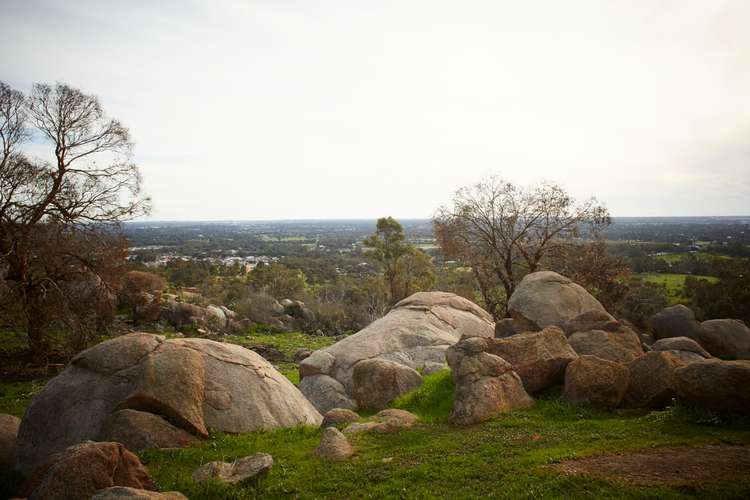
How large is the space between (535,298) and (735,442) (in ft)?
41.7

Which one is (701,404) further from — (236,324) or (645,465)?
(236,324)

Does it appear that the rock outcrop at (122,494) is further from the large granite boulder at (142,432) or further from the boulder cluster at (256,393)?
the large granite boulder at (142,432)

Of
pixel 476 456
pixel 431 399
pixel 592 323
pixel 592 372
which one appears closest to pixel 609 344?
pixel 592 323

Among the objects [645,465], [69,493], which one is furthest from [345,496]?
[645,465]

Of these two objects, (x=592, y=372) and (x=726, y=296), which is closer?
(x=592, y=372)

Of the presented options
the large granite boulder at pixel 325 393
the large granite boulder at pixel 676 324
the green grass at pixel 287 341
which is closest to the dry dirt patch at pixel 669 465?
the large granite boulder at pixel 325 393

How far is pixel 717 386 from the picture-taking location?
12.3 m

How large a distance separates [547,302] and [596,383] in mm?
8784

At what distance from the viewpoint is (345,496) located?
1011cm

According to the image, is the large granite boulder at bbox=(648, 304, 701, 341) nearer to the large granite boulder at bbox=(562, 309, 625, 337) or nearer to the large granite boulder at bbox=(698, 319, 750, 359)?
the large granite boulder at bbox=(698, 319, 750, 359)

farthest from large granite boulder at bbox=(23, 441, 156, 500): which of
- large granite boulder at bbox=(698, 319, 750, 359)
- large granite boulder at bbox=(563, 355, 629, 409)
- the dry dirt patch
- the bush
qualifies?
the bush

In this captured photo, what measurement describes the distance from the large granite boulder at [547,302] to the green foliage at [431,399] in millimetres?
6132

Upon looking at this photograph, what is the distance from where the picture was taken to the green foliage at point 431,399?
16.5m

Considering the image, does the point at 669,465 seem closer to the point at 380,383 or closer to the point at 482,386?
the point at 482,386
